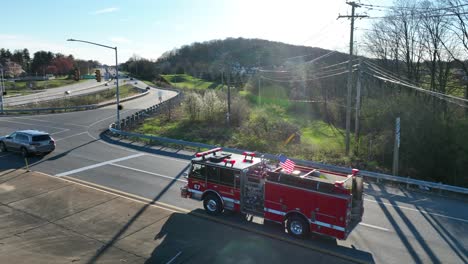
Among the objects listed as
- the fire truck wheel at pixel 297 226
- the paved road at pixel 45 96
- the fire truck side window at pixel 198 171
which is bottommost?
the fire truck wheel at pixel 297 226

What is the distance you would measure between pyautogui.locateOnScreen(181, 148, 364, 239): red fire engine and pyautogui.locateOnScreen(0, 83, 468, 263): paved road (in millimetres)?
828

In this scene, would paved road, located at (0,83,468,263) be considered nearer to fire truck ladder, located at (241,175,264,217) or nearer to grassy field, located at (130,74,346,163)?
fire truck ladder, located at (241,175,264,217)

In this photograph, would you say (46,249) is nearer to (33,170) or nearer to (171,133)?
(33,170)

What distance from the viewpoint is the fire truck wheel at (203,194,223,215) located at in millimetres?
13344

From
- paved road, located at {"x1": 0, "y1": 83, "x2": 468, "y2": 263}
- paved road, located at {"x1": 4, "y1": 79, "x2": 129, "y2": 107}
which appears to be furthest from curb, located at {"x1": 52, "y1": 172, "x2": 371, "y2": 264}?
paved road, located at {"x1": 4, "y1": 79, "x2": 129, "y2": 107}

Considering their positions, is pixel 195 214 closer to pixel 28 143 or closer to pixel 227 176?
pixel 227 176

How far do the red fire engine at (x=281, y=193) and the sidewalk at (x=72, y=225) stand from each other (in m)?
2.05

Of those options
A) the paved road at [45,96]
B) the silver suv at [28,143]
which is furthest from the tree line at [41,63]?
the silver suv at [28,143]

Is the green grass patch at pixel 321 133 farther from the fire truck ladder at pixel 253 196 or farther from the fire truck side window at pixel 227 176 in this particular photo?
the fire truck ladder at pixel 253 196

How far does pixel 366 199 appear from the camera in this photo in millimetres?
16500

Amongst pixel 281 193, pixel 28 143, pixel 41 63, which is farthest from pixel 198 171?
pixel 41 63

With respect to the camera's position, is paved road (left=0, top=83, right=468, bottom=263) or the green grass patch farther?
the green grass patch

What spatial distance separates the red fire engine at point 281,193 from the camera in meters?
11.0

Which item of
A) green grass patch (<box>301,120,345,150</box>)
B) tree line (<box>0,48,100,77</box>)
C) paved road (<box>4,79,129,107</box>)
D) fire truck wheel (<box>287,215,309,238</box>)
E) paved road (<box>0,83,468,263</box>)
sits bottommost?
green grass patch (<box>301,120,345,150</box>)
